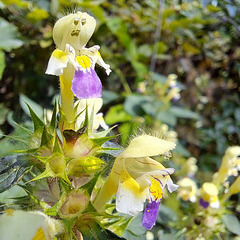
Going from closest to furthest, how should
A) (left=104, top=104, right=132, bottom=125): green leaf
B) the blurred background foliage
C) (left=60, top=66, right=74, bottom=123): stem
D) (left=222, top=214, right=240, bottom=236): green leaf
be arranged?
(left=60, top=66, right=74, bottom=123): stem → (left=222, top=214, right=240, bottom=236): green leaf → the blurred background foliage → (left=104, top=104, right=132, bottom=125): green leaf

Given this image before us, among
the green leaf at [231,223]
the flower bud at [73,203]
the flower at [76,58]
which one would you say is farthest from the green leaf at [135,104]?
the flower bud at [73,203]

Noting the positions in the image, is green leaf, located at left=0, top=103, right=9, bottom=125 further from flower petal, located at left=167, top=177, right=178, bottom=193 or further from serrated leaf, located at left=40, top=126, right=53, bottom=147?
flower petal, located at left=167, top=177, right=178, bottom=193

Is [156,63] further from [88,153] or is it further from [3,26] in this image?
[88,153]

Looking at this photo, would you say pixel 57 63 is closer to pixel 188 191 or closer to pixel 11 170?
pixel 11 170

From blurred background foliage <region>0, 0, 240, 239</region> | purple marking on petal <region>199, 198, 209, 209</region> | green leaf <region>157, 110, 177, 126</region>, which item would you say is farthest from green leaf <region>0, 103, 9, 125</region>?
green leaf <region>157, 110, 177, 126</region>

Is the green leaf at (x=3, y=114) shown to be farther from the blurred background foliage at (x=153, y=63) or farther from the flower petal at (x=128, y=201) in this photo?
the flower petal at (x=128, y=201)

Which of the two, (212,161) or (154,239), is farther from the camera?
(212,161)

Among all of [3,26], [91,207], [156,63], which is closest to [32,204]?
[91,207]
